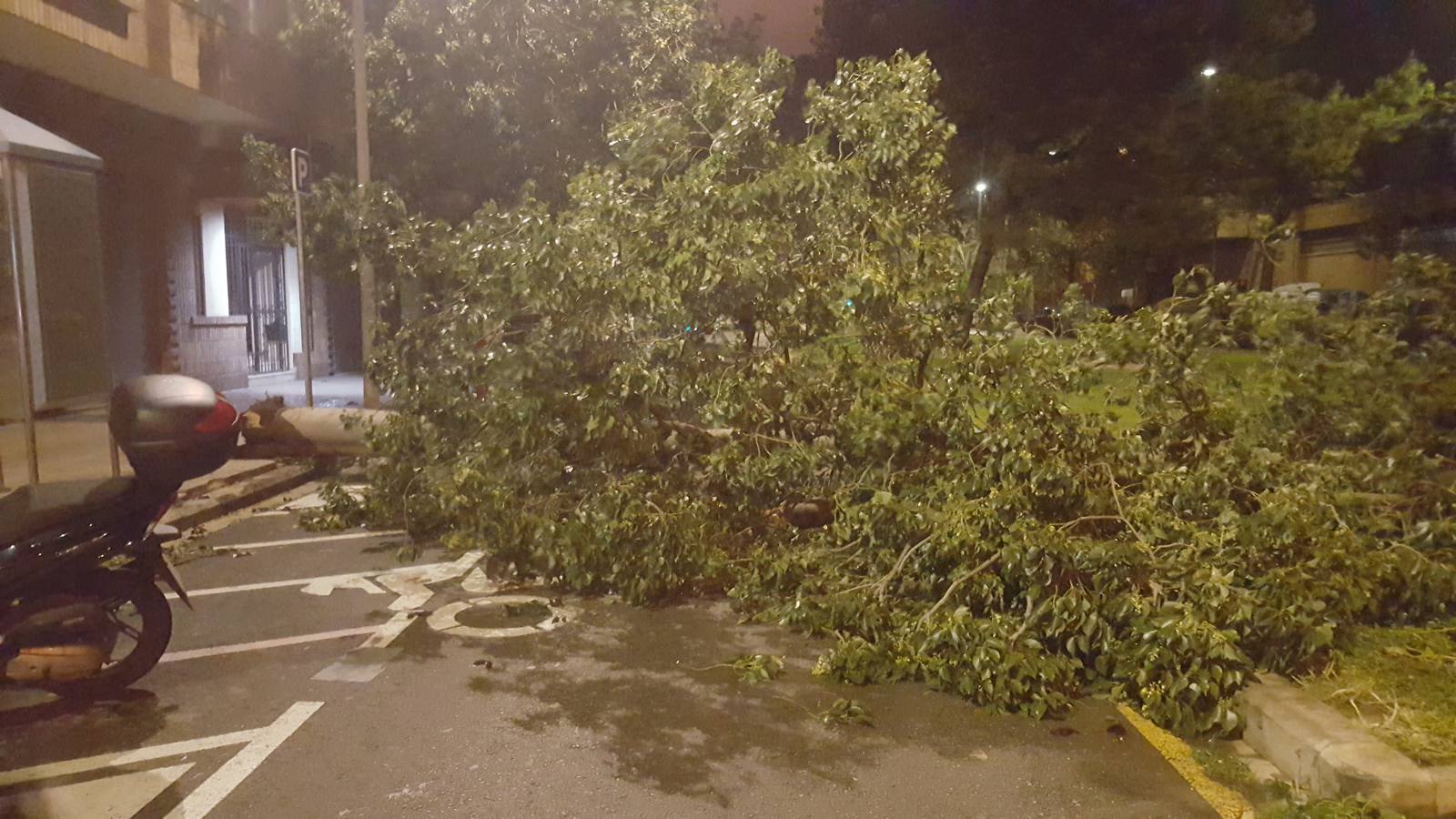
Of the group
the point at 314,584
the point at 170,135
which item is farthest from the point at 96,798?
the point at 170,135

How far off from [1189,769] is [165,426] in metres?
4.69

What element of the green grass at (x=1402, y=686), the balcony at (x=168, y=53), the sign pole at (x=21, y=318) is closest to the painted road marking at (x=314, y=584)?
the sign pole at (x=21, y=318)

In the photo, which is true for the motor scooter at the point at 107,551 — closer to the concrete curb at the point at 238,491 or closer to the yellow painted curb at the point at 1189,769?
the concrete curb at the point at 238,491

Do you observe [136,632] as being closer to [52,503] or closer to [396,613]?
[52,503]

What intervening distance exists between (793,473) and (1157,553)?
2.19 metres

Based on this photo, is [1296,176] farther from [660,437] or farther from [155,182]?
[155,182]

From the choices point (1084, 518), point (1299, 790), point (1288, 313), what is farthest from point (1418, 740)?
point (1288, 313)

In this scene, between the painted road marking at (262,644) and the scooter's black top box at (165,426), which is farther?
the painted road marking at (262,644)

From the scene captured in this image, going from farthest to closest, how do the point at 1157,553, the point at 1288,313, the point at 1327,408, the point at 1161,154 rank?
the point at 1161,154 → the point at 1327,408 → the point at 1288,313 → the point at 1157,553

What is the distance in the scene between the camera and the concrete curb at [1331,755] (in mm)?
3693

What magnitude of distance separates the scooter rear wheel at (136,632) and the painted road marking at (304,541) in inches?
113

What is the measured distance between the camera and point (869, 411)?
634cm

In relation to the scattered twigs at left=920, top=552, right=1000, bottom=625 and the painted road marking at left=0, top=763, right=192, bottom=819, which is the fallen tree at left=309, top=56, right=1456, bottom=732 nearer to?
the scattered twigs at left=920, top=552, right=1000, bottom=625

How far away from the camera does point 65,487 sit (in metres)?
4.68
